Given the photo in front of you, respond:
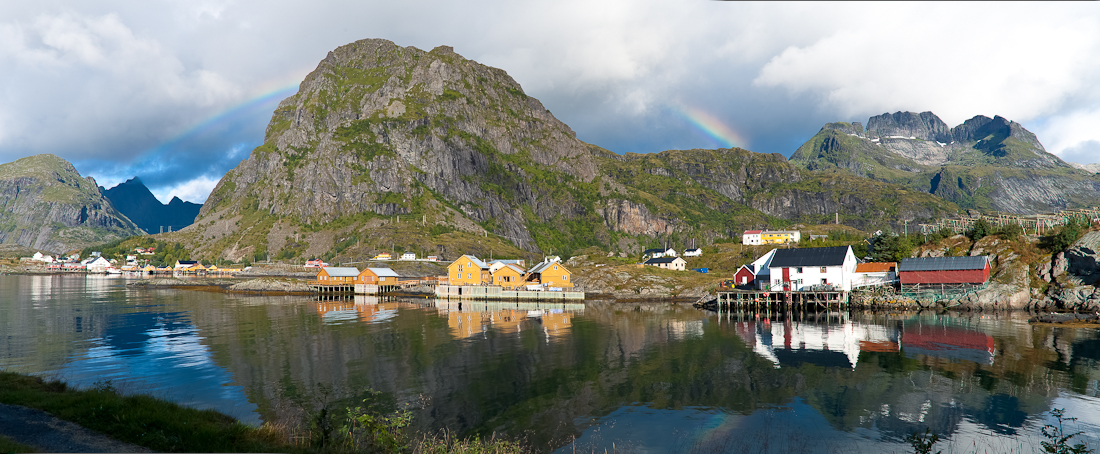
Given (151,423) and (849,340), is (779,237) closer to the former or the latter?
(849,340)

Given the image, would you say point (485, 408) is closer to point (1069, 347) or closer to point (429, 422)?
point (429, 422)

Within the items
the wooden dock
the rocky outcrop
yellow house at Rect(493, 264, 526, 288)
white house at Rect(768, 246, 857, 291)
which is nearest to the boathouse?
yellow house at Rect(493, 264, 526, 288)

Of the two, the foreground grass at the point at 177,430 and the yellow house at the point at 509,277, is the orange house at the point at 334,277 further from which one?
the foreground grass at the point at 177,430

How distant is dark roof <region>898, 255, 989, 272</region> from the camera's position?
73.2 metres

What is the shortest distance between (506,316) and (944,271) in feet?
189

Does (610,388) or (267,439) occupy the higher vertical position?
(267,439)

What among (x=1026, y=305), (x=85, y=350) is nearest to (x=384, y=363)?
(x=85, y=350)

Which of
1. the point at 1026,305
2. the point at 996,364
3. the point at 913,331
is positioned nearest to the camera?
the point at 996,364

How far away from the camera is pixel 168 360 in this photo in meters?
39.5

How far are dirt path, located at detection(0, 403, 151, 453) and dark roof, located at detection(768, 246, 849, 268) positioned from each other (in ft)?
262

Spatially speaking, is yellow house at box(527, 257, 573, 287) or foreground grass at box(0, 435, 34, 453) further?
yellow house at box(527, 257, 573, 287)

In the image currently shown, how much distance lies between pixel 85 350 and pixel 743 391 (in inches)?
1881

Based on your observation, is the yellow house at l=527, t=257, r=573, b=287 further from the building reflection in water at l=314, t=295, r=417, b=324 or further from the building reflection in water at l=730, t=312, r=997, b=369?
the building reflection in water at l=730, t=312, r=997, b=369

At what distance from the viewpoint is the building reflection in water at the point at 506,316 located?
56.3 m
